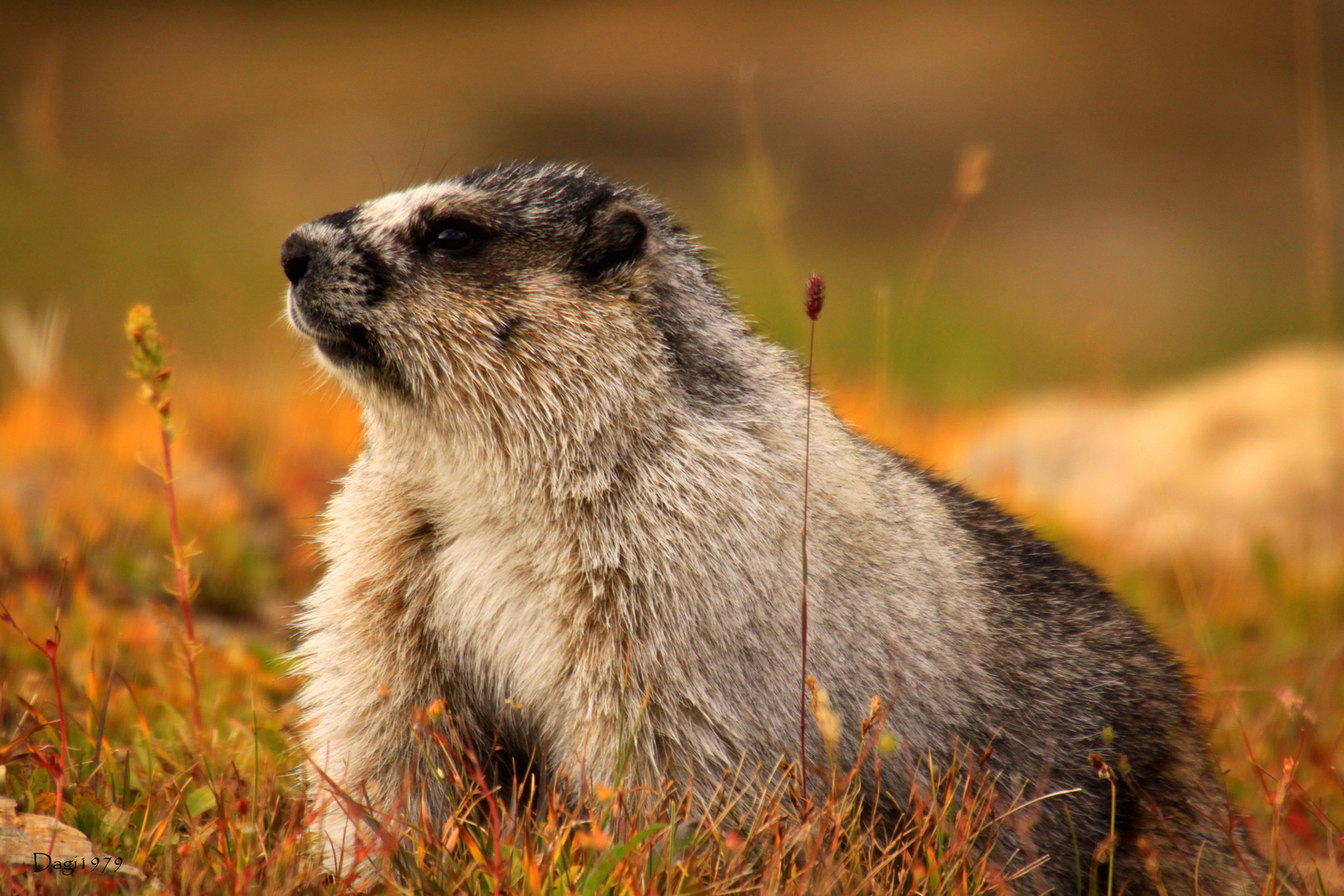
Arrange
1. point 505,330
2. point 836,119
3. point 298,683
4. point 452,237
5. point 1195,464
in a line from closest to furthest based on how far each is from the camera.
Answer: point 505,330
point 452,237
point 298,683
point 1195,464
point 836,119

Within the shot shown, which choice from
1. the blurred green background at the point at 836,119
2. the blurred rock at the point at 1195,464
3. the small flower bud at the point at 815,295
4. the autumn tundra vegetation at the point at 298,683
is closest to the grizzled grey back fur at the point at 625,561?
the autumn tundra vegetation at the point at 298,683

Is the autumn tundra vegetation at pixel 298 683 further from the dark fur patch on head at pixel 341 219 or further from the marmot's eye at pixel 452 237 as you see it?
the marmot's eye at pixel 452 237

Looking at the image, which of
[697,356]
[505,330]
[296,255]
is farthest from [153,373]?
[697,356]

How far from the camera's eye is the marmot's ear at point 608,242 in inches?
144

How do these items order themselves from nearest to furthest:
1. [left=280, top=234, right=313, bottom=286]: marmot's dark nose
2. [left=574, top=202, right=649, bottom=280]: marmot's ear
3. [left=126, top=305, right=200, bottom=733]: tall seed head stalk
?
[left=126, top=305, right=200, bottom=733]: tall seed head stalk, [left=280, top=234, right=313, bottom=286]: marmot's dark nose, [left=574, top=202, right=649, bottom=280]: marmot's ear

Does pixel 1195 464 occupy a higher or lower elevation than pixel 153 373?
lower

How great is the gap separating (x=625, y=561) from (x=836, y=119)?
1074 inches

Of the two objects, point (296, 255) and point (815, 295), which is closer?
point (815, 295)

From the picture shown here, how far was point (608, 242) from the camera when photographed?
3654 millimetres

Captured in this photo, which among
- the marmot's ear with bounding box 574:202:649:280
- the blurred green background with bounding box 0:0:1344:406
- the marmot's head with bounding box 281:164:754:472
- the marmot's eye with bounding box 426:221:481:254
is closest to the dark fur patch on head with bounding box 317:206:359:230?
the marmot's head with bounding box 281:164:754:472

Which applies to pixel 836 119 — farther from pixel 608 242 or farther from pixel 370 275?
pixel 370 275

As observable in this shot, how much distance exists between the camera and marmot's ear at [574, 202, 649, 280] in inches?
144

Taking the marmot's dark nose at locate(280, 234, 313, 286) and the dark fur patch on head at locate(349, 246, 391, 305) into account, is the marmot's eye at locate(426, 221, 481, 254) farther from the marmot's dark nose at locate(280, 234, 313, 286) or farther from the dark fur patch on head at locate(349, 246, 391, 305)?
the marmot's dark nose at locate(280, 234, 313, 286)

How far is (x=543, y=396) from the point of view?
135 inches
